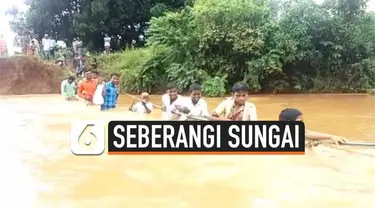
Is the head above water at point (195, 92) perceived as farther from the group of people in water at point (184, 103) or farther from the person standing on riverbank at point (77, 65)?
the person standing on riverbank at point (77, 65)

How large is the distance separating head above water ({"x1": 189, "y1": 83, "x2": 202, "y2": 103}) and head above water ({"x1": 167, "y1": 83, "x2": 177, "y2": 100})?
0.31 ft

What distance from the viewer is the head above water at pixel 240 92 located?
10.7 ft

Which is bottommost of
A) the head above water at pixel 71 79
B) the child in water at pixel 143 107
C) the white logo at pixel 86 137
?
the white logo at pixel 86 137

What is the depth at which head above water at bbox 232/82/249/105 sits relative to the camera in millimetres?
3271

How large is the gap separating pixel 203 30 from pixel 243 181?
3.55ft

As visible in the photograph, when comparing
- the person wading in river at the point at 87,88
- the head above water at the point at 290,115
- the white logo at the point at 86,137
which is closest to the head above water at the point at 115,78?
the person wading in river at the point at 87,88

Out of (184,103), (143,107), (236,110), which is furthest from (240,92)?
(143,107)

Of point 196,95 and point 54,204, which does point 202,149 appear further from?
point 54,204

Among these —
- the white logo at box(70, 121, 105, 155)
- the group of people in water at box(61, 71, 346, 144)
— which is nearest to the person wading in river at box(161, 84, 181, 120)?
the group of people in water at box(61, 71, 346, 144)

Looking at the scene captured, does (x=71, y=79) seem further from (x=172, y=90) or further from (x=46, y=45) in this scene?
(x=172, y=90)

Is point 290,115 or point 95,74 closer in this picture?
point 290,115

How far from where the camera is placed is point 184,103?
330 centimetres

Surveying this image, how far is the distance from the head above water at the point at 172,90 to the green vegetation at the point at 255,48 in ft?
0.14

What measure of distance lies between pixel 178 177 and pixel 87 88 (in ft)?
2.57
